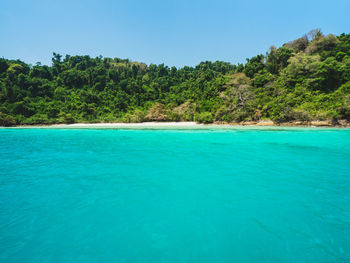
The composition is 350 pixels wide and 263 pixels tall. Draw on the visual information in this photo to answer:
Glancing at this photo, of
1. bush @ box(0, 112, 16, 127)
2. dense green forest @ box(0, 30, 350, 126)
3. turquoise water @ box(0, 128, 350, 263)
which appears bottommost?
turquoise water @ box(0, 128, 350, 263)

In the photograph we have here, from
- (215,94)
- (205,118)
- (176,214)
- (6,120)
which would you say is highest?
(215,94)

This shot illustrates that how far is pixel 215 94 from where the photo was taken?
36.4 m

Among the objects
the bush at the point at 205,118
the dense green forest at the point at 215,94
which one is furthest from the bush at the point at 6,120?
the bush at the point at 205,118

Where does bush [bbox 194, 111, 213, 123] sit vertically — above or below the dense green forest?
below

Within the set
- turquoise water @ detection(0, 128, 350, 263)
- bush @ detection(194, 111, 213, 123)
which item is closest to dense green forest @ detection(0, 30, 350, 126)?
bush @ detection(194, 111, 213, 123)

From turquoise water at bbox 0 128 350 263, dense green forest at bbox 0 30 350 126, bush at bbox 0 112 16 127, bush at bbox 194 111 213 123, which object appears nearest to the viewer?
turquoise water at bbox 0 128 350 263

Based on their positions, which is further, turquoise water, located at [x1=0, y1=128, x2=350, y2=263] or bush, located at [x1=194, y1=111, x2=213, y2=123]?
bush, located at [x1=194, y1=111, x2=213, y2=123]

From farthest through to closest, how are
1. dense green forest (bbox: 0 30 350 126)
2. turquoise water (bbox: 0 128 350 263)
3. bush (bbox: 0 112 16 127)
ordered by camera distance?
bush (bbox: 0 112 16 127) → dense green forest (bbox: 0 30 350 126) → turquoise water (bbox: 0 128 350 263)

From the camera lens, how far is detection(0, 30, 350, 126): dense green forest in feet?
88.0

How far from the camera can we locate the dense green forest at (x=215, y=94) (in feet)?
88.0

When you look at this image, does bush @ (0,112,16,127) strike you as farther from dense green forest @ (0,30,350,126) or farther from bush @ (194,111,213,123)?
bush @ (194,111,213,123)

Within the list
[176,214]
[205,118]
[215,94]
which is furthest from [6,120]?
[176,214]

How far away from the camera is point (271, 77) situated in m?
34.0

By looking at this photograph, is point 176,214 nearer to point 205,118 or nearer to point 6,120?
point 205,118
